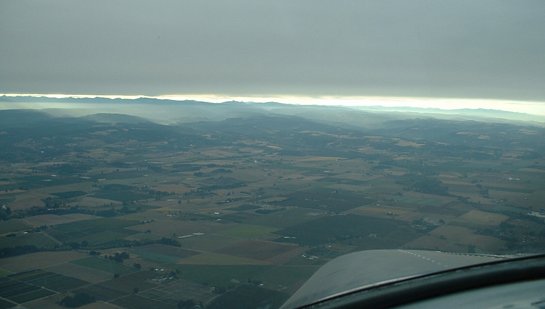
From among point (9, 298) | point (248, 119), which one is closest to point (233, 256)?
point (9, 298)

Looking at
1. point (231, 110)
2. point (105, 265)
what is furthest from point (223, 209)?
point (231, 110)

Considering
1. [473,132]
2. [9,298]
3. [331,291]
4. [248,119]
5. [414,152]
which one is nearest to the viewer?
[331,291]

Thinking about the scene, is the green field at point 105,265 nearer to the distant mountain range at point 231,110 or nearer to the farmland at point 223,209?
the farmland at point 223,209

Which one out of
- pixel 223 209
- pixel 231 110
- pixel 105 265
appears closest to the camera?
pixel 105 265

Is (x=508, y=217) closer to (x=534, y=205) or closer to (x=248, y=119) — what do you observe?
(x=534, y=205)

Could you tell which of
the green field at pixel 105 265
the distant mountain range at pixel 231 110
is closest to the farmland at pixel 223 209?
the green field at pixel 105 265

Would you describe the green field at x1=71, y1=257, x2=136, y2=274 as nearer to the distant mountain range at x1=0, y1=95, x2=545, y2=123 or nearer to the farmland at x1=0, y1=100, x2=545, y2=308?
the farmland at x1=0, y1=100, x2=545, y2=308

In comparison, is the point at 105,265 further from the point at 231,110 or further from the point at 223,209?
the point at 231,110

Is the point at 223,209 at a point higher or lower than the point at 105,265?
lower
